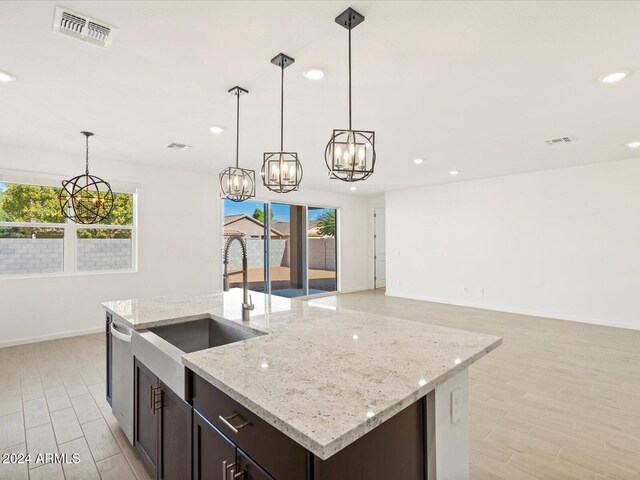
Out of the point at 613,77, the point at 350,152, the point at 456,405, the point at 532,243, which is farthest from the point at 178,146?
the point at 532,243

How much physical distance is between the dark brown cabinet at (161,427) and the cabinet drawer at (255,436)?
0.69ft

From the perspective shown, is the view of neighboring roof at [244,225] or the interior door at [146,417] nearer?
the interior door at [146,417]

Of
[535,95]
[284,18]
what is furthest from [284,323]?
[535,95]

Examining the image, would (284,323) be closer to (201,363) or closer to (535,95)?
(201,363)

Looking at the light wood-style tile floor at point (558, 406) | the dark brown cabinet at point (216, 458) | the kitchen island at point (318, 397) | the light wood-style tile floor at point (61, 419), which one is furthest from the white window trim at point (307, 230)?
the dark brown cabinet at point (216, 458)

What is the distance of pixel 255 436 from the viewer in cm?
105

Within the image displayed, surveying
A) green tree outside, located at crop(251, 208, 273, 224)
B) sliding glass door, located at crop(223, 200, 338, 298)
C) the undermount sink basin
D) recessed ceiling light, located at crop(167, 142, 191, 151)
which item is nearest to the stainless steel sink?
the undermount sink basin

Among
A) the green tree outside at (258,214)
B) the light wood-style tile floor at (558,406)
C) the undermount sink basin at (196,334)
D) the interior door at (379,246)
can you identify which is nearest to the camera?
the light wood-style tile floor at (558,406)

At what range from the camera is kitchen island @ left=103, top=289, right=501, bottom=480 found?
94 cm

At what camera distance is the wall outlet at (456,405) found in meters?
1.36

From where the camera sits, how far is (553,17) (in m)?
1.85

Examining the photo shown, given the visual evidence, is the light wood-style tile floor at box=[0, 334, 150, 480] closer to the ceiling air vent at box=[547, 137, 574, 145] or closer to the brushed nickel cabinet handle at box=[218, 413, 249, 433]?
the brushed nickel cabinet handle at box=[218, 413, 249, 433]

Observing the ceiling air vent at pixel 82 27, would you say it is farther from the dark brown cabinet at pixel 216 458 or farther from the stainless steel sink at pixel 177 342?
the dark brown cabinet at pixel 216 458

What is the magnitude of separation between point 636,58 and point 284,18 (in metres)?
2.37
